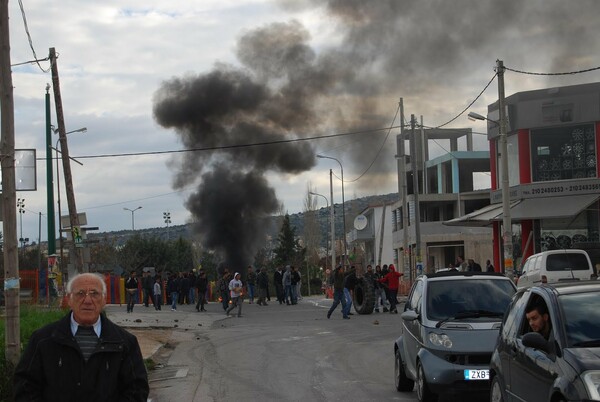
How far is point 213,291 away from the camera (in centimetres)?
5234

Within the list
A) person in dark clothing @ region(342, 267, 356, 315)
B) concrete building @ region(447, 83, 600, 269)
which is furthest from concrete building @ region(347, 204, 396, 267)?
person in dark clothing @ region(342, 267, 356, 315)

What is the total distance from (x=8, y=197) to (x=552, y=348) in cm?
630

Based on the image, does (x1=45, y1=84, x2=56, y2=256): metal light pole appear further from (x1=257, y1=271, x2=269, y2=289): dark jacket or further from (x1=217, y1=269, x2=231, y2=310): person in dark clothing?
(x1=257, y1=271, x2=269, y2=289): dark jacket

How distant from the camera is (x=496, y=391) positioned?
8.09 meters

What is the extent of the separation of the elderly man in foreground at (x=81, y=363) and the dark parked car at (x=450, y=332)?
18.8ft

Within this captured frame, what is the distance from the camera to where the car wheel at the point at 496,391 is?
7912mm

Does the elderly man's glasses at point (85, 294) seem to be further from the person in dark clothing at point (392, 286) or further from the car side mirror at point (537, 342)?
the person in dark clothing at point (392, 286)

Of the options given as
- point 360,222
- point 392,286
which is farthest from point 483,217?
point 360,222

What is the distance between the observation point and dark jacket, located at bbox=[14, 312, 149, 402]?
4.12 meters

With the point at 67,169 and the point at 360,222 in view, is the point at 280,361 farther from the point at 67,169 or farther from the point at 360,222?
the point at 360,222

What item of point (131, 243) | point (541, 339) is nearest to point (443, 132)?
point (131, 243)

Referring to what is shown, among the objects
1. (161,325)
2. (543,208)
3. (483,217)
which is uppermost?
(543,208)

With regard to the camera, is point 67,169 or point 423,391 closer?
point 423,391

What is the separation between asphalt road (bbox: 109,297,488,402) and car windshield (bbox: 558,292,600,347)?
4.04 meters
